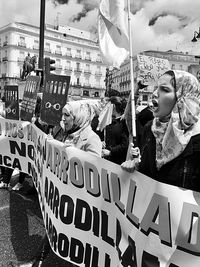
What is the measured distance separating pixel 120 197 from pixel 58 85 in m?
2.59

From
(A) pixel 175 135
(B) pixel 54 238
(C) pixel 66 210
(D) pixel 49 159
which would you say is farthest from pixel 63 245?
(A) pixel 175 135

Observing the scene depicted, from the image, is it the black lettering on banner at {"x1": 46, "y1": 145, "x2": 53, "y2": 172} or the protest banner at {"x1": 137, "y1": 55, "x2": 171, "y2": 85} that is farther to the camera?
the protest banner at {"x1": 137, "y1": 55, "x2": 171, "y2": 85}

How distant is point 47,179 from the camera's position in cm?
286

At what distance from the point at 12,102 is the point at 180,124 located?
3.96 meters

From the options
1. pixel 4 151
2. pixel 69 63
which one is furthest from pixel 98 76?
pixel 4 151

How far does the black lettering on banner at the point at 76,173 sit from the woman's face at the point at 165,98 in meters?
0.74

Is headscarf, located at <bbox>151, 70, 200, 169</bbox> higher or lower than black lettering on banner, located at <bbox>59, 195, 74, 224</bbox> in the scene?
higher

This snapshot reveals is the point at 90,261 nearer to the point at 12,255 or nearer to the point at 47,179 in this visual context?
the point at 47,179

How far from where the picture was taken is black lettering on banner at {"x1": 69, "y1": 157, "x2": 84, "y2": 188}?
234 centimetres

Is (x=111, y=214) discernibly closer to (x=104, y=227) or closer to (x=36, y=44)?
(x=104, y=227)

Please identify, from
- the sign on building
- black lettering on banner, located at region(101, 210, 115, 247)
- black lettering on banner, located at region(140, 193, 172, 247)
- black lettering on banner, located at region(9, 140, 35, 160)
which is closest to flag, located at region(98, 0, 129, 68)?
black lettering on banner, located at region(101, 210, 115, 247)

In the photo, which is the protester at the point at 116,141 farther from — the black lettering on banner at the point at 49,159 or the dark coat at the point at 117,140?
the black lettering on banner at the point at 49,159

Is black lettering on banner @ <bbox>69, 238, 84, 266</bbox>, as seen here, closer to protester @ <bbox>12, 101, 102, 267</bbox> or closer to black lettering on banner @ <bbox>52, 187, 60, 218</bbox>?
black lettering on banner @ <bbox>52, 187, 60, 218</bbox>

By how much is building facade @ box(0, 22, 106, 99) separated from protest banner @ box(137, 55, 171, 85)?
64.6 m
